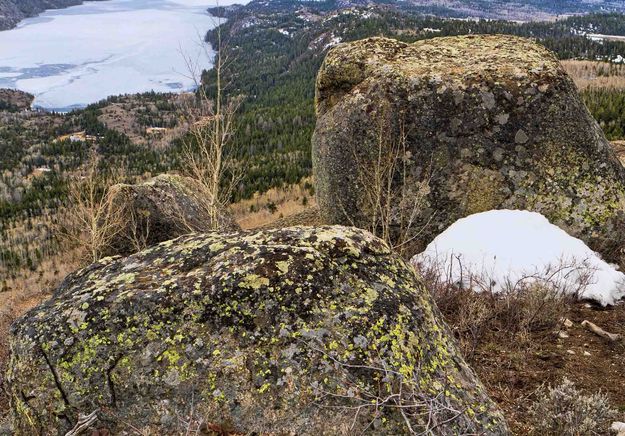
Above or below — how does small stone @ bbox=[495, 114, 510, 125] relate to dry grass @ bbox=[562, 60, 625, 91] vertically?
above

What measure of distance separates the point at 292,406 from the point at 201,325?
72 cm

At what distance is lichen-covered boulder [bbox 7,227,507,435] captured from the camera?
2689 millimetres

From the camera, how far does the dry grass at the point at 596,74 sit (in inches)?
2072

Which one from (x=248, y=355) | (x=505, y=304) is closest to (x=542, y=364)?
(x=505, y=304)

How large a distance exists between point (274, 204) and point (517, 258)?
25.2 m

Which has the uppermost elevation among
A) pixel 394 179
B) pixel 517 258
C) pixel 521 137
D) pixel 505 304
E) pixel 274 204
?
pixel 521 137

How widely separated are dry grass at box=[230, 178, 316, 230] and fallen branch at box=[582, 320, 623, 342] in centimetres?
2047

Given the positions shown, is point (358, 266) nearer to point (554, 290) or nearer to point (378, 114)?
point (554, 290)

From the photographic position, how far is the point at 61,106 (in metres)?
125

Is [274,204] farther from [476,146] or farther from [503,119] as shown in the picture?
[503,119]

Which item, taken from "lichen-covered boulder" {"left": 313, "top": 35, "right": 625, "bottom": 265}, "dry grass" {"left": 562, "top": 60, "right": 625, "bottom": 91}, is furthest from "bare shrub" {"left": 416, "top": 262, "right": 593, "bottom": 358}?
"dry grass" {"left": 562, "top": 60, "right": 625, "bottom": 91}

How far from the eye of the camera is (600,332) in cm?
488

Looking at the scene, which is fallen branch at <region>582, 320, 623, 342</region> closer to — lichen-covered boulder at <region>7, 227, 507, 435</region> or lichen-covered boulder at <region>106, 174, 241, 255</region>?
lichen-covered boulder at <region>7, 227, 507, 435</region>

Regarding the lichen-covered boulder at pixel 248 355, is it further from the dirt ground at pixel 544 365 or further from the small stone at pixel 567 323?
the small stone at pixel 567 323
